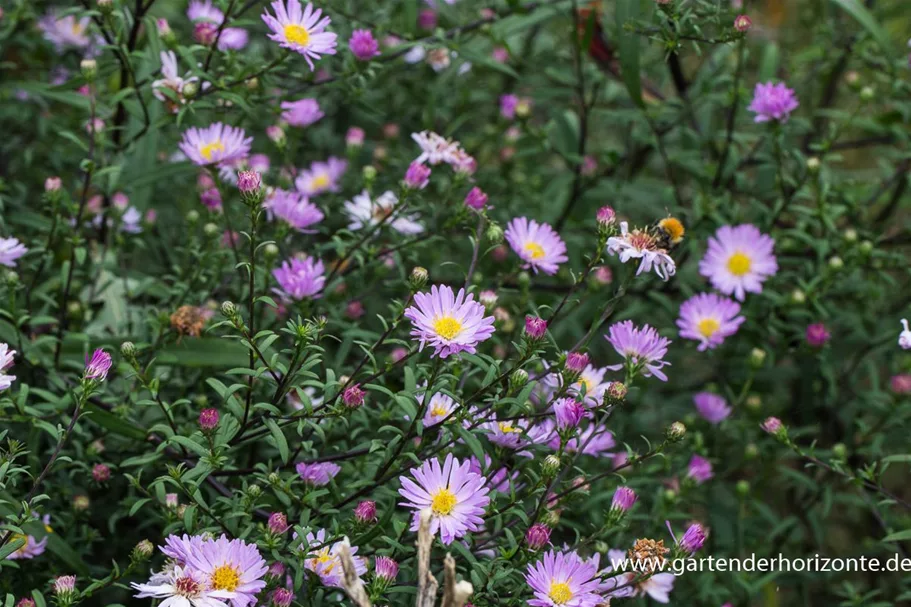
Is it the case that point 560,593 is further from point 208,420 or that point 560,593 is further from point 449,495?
point 208,420

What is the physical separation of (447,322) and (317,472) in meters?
0.33

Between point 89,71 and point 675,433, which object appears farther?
point 89,71

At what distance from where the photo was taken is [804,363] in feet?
7.89

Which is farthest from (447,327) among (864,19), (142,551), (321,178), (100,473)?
(864,19)

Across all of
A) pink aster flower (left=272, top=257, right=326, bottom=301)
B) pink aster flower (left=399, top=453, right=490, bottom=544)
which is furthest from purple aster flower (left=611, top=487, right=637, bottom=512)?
pink aster flower (left=272, top=257, right=326, bottom=301)

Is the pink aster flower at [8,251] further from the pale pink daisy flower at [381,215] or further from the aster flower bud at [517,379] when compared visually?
the aster flower bud at [517,379]

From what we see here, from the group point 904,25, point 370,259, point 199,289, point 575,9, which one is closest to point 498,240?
point 370,259

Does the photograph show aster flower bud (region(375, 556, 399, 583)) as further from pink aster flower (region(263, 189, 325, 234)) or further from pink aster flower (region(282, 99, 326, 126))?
pink aster flower (region(282, 99, 326, 126))

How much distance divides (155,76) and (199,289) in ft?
1.43

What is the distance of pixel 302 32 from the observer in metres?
1.79

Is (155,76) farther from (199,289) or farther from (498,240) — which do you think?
(498,240)

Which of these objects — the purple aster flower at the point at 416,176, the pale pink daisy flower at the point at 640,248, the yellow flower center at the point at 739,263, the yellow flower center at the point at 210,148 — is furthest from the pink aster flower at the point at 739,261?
the yellow flower center at the point at 210,148

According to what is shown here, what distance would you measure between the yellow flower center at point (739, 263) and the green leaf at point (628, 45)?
45 centimetres

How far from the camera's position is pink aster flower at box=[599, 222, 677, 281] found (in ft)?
5.00
